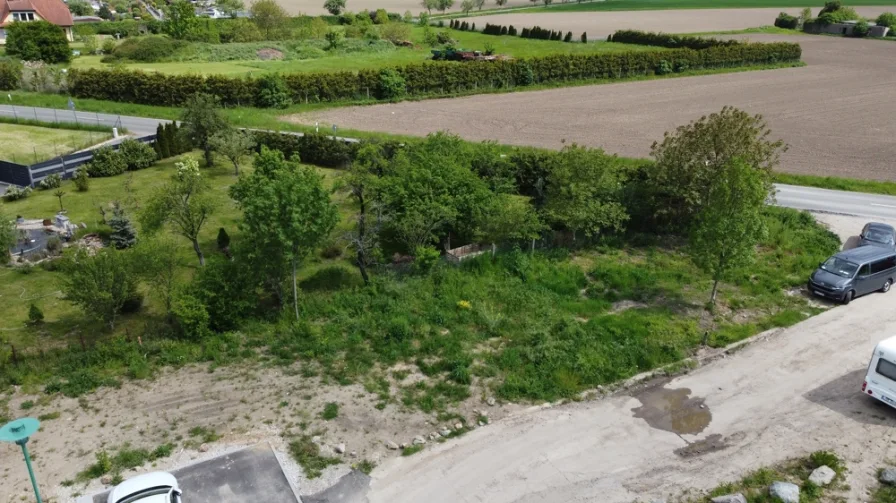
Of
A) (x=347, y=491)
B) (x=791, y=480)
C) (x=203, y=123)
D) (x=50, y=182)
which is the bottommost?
(x=791, y=480)

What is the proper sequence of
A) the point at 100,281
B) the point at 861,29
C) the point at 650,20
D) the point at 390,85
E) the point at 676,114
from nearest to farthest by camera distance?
the point at 100,281, the point at 676,114, the point at 390,85, the point at 861,29, the point at 650,20

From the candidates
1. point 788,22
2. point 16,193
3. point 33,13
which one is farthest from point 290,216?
point 788,22

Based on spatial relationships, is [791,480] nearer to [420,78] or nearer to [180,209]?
[180,209]

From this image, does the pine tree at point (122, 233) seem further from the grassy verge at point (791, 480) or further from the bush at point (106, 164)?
the grassy verge at point (791, 480)

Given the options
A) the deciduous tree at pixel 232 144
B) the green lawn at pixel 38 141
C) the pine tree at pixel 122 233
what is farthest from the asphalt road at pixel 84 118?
the pine tree at pixel 122 233

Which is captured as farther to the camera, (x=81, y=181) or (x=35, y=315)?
(x=81, y=181)

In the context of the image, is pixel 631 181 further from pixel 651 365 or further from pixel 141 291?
pixel 141 291

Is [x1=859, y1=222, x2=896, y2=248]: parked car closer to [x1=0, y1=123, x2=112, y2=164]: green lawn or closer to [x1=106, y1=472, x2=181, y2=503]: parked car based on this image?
[x1=106, y1=472, x2=181, y2=503]: parked car
